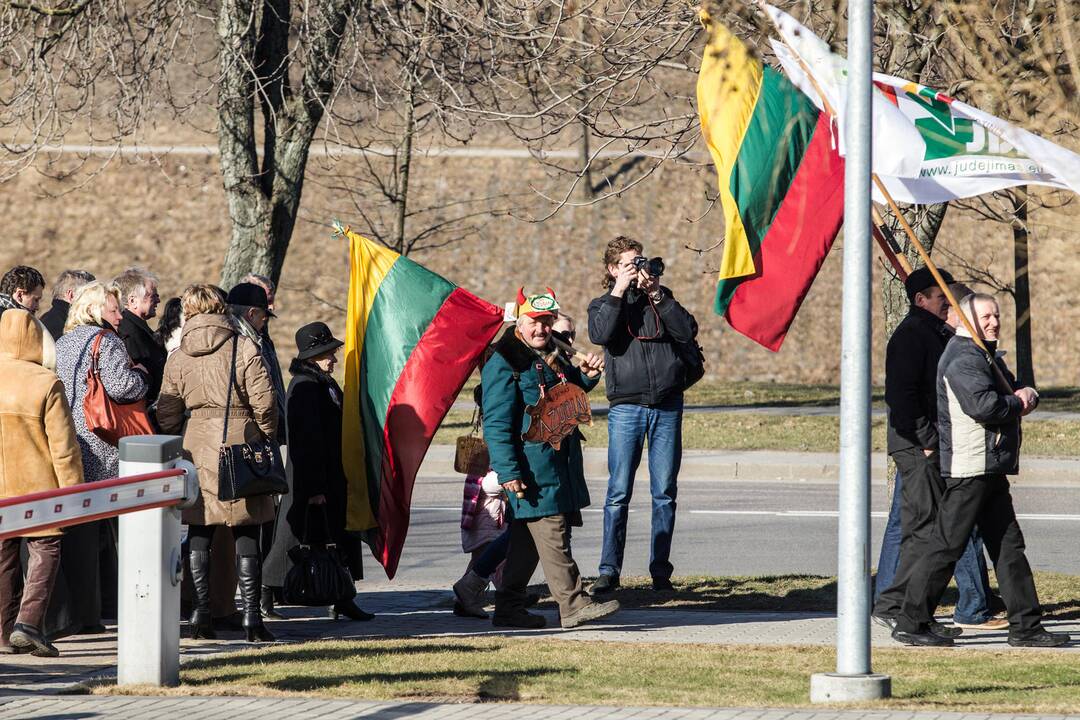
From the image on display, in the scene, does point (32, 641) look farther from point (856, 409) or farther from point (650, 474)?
point (856, 409)

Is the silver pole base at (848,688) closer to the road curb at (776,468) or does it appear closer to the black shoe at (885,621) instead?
the black shoe at (885,621)

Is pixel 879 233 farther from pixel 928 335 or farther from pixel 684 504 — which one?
pixel 684 504

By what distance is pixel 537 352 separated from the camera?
8.12m

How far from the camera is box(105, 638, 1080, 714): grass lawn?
6074 millimetres

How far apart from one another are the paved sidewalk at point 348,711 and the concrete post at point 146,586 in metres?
0.27

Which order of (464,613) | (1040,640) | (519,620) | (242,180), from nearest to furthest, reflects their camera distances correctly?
(1040,640), (519,620), (464,613), (242,180)

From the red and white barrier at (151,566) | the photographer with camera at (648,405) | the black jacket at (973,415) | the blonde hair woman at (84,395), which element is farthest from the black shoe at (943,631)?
the blonde hair woman at (84,395)

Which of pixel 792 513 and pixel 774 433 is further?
pixel 774 433

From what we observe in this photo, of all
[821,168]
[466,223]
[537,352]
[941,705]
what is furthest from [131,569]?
[466,223]

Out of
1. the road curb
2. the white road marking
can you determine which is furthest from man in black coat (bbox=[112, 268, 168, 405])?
the road curb

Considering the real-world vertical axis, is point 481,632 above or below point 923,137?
below

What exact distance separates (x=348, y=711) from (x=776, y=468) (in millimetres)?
10688

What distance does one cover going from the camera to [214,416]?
7621 mm

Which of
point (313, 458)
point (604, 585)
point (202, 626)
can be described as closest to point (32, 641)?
point (202, 626)
